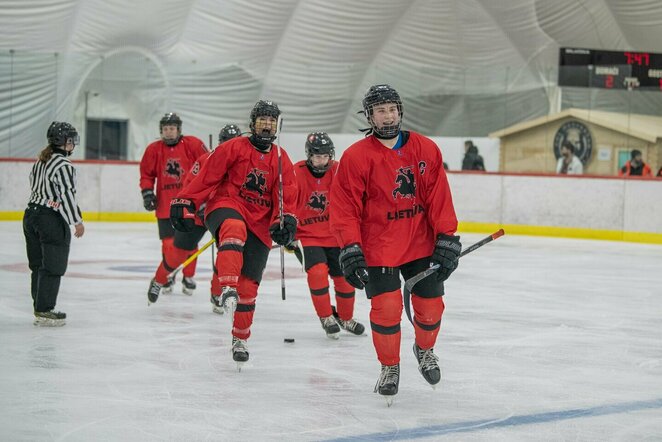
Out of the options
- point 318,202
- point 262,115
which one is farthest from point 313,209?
point 262,115

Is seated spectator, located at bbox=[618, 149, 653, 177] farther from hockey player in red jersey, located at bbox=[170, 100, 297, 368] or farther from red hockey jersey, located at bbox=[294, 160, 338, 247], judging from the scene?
hockey player in red jersey, located at bbox=[170, 100, 297, 368]

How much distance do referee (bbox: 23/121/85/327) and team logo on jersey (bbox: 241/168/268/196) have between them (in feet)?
3.98

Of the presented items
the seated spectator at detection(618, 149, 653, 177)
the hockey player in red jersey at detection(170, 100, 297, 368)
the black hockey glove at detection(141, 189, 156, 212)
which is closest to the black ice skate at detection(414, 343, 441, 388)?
the hockey player in red jersey at detection(170, 100, 297, 368)

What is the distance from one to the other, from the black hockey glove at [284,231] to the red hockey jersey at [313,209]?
0.88 metres

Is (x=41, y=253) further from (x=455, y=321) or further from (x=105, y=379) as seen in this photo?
(x=455, y=321)

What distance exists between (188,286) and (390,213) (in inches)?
149

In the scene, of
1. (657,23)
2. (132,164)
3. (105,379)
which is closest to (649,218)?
(132,164)

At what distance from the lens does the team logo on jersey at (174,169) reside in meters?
7.84

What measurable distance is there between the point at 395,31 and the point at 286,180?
66.5ft

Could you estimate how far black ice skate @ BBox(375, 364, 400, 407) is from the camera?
4.13 m

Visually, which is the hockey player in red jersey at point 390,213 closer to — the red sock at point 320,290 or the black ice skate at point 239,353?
the black ice skate at point 239,353

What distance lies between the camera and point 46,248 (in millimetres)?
5957

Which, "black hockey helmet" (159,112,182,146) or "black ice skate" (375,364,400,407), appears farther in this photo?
"black hockey helmet" (159,112,182,146)

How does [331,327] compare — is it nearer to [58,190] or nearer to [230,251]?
[230,251]
